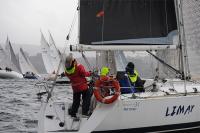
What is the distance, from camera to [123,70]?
10.8 m

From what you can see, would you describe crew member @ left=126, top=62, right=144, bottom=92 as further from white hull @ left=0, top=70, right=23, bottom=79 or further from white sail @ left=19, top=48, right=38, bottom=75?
white sail @ left=19, top=48, right=38, bottom=75

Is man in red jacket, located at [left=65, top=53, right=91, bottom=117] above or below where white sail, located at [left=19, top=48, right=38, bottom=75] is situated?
below

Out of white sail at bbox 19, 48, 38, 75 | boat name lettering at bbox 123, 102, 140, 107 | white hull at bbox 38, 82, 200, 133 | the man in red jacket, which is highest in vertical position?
white sail at bbox 19, 48, 38, 75

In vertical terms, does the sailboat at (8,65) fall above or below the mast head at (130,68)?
above

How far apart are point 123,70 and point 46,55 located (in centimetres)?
5009

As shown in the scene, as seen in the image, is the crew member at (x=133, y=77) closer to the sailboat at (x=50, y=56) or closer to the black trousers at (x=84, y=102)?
the black trousers at (x=84, y=102)

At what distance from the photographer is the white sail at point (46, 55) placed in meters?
59.5

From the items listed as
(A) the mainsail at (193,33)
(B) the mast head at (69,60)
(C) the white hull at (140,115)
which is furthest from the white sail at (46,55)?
(B) the mast head at (69,60)

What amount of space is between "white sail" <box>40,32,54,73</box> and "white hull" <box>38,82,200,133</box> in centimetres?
5036

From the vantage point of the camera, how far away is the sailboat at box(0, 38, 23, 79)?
56381mm

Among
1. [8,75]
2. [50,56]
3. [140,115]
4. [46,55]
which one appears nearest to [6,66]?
[8,75]

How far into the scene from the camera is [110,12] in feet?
35.3

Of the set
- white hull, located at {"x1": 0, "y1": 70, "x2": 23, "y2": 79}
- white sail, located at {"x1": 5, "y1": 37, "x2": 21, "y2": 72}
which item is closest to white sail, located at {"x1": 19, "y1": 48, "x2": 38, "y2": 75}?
white sail, located at {"x1": 5, "y1": 37, "x2": 21, "y2": 72}

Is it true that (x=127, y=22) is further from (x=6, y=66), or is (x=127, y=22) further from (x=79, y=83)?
(x=6, y=66)
